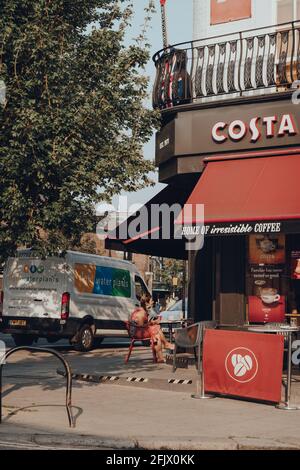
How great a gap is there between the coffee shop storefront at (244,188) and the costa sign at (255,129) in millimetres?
17

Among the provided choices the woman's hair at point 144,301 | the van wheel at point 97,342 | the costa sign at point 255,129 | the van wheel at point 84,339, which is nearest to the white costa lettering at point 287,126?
the costa sign at point 255,129

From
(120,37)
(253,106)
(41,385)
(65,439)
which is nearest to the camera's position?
(65,439)

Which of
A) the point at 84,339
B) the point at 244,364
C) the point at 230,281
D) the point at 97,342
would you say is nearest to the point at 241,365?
the point at 244,364

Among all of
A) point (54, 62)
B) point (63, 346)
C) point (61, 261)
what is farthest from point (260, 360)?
point (63, 346)

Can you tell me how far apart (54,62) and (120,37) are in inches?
53.8

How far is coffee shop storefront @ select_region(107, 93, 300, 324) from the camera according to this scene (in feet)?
42.8

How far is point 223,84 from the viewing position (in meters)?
14.9

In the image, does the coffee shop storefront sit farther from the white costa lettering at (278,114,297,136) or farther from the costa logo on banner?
the costa logo on banner

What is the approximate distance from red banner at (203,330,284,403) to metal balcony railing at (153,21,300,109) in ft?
16.6

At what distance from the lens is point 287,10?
15.4 metres

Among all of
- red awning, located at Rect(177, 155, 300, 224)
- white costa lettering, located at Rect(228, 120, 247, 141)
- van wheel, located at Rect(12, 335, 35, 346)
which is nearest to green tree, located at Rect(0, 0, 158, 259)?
red awning, located at Rect(177, 155, 300, 224)
